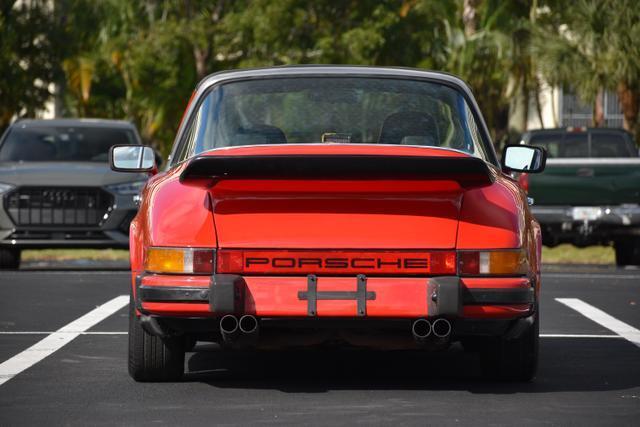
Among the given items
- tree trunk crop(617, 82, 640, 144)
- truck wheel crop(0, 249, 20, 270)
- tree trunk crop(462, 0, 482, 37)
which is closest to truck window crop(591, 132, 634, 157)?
tree trunk crop(617, 82, 640, 144)

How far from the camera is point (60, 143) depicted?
1959cm

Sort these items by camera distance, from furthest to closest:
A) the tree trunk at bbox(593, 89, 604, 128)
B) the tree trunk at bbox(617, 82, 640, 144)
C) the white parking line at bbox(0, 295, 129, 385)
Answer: the tree trunk at bbox(593, 89, 604, 128)
the tree trunk at bbox(617, 82, 640, 144)
the white parking line at bbox(0, 295, 129, 385)

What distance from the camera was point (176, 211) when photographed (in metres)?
7.97

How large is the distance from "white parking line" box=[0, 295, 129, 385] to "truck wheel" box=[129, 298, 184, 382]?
707 millimetres

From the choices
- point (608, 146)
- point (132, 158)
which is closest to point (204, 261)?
point (132, 158)

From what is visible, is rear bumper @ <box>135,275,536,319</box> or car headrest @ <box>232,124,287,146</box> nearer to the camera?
rear bumper @ <box>135,275,536,319</box>

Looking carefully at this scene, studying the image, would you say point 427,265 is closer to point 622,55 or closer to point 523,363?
point 523,363

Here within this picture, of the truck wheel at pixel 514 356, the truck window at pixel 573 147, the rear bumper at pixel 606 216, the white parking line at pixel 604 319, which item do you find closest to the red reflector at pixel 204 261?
the truck wheel at pixel 514 356

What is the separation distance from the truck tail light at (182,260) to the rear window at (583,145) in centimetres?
1532

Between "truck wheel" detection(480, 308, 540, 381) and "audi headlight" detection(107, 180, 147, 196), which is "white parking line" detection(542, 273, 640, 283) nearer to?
"audi headlight" detection(107, 180, 147, 196)

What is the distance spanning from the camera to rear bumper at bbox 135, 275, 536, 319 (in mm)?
7727

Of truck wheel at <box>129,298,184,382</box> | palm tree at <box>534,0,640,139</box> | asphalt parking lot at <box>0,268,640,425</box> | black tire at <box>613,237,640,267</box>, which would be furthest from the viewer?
palm tree at <box>534,0,640,139</box>

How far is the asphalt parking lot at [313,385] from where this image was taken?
757 cm

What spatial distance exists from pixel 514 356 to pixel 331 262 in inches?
49.8
